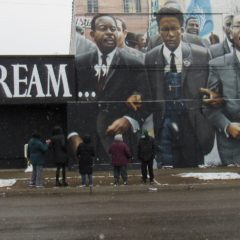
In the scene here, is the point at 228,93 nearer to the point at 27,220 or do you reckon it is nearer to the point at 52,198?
the point at 52,198

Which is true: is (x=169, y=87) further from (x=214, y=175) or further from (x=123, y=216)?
(x=123, y=216)

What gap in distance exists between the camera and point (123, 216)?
10.1 m

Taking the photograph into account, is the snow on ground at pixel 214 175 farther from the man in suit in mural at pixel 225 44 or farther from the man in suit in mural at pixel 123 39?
the man in suit in mural at pixel 225 44

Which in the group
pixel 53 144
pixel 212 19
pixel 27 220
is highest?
pixel 212 19

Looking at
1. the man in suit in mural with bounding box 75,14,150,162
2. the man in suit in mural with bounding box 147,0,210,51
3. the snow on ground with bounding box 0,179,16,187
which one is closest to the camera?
the snow on ground with bounding box 0,179,16,187

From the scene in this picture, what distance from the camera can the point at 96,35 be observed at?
20594mm

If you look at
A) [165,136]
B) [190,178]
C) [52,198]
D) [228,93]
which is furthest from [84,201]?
[228,93]

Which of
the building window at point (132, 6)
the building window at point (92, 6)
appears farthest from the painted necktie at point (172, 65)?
the building window at point (92, 6)

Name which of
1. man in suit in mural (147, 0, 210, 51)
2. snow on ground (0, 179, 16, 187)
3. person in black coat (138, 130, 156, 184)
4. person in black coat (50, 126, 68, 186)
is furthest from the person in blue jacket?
man in suit in mural (147, 0, 210, 51)

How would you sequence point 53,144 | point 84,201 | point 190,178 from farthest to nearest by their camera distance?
point 190,178 < point 53,144 < point 84,201

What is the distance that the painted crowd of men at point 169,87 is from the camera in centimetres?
2072

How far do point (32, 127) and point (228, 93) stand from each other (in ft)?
25.5

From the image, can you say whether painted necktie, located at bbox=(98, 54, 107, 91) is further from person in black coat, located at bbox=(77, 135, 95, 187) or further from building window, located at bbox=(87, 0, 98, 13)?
person in black coat, located at bbox=(77, 135, 95, 187)

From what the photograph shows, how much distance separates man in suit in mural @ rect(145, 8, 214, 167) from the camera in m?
20.9
